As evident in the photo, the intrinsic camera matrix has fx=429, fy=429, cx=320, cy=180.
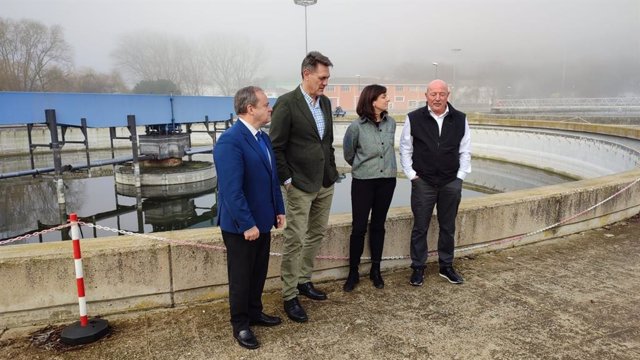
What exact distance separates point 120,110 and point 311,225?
18.0 m

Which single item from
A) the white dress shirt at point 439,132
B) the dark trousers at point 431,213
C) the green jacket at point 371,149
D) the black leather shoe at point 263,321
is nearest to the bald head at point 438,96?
the white dress shirt at point 439,132

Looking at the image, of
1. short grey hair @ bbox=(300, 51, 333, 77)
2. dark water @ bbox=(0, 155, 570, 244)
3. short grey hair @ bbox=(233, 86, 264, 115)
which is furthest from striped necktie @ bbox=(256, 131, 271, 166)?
dark water @ bbox=(0, 155, 570, 244)

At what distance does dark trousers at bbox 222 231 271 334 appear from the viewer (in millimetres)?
2863

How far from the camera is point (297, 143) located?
3307mm

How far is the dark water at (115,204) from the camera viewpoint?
1633cm

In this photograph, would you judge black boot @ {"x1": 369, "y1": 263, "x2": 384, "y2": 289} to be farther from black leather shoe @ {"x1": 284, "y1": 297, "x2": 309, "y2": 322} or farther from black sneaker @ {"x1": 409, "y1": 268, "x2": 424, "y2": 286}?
black leather shoe @ {"x1": 284, "y1": 297, "x2": 309, "y2": 322}

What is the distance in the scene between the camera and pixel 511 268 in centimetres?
438

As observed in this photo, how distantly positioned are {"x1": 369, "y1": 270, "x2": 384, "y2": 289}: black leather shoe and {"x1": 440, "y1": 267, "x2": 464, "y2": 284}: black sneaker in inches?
25.1

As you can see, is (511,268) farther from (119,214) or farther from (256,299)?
(119,214)

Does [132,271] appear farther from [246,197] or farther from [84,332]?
[246,197]

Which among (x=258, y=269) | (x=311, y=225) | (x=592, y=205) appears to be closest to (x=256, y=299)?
(x=258, y=269)

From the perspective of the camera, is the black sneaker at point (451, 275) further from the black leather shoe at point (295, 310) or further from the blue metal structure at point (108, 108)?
the blue metal structure at point (108, 108)

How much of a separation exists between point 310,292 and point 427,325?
1004 mm

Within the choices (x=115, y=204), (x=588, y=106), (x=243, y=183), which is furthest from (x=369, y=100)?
(x=588, y=106)
